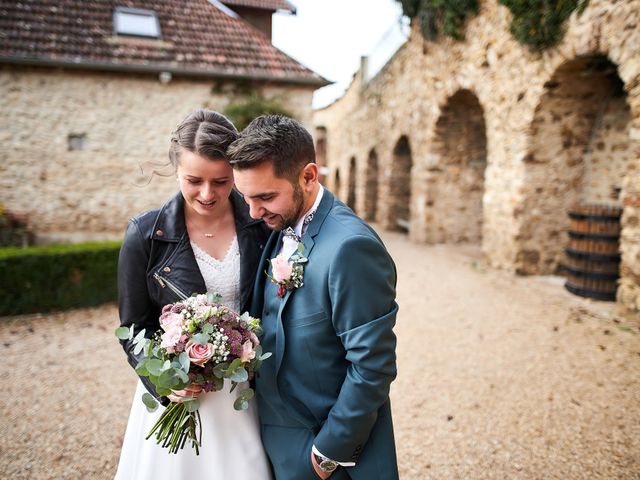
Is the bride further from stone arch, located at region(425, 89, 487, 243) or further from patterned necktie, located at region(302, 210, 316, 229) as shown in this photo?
stone arch, located at region(425, 89, 487, 243)

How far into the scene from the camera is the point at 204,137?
5.55 feet

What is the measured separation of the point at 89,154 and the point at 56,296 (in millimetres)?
4073

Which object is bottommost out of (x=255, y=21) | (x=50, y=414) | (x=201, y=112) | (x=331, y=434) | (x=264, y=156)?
(x=50, y=414)

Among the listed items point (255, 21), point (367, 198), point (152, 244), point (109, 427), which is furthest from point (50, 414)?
point (367, 198)

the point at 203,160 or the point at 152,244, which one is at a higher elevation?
the point at 203,160

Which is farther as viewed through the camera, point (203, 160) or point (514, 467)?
point (514, 467)

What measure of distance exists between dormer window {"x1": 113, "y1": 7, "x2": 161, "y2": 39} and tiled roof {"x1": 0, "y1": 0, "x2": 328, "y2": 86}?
14 centimetres

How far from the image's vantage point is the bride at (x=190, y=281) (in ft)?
5.55

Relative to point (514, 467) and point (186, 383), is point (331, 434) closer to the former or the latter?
point (186, 383)

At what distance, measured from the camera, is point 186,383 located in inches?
54.6

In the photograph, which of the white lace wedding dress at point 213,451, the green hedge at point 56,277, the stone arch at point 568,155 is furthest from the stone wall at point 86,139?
the white lace wedding dress at point 213,451

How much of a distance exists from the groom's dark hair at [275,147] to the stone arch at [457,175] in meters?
9.23

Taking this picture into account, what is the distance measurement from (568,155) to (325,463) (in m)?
7.44

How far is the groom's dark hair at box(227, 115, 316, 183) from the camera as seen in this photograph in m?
1.42
